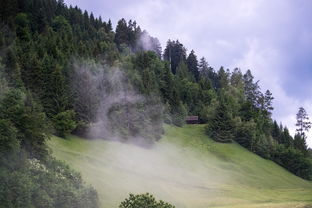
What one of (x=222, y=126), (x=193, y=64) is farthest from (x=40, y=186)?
(x=193, y=64)

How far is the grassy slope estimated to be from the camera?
54.5m

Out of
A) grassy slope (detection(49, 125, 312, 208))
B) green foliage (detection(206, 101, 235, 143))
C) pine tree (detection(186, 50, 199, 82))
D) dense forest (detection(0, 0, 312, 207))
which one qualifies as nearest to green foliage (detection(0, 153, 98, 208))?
dense forest (detection(0, 0, 312, 207))

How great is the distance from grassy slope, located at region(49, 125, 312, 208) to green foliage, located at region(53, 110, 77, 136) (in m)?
2.29

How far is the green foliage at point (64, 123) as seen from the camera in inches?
2810

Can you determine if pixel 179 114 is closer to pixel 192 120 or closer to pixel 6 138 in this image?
pixel 192 120

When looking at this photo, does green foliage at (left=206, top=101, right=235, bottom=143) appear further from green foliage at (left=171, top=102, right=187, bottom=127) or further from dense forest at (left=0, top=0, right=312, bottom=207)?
green foliage at (left=171, top=102, right=187, bottom=127)

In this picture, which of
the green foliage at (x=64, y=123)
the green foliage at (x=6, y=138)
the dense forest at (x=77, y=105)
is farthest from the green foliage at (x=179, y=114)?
the green foliage at (x=6, y=138)

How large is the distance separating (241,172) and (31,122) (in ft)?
218

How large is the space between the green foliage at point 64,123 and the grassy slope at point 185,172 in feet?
7.53

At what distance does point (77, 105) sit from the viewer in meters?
83.1

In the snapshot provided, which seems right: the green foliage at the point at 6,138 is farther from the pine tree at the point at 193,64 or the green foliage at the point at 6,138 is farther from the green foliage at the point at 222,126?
the pine tree at the point at 193,64

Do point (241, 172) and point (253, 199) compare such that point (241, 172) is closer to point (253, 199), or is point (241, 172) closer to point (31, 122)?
point (253, 199)

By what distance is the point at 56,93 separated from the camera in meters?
78.3

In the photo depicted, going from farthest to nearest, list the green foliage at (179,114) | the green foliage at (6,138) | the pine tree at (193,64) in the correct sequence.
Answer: the pine tree at (193,64), the green foliage at (179,114), the green foliage at (6,138)
